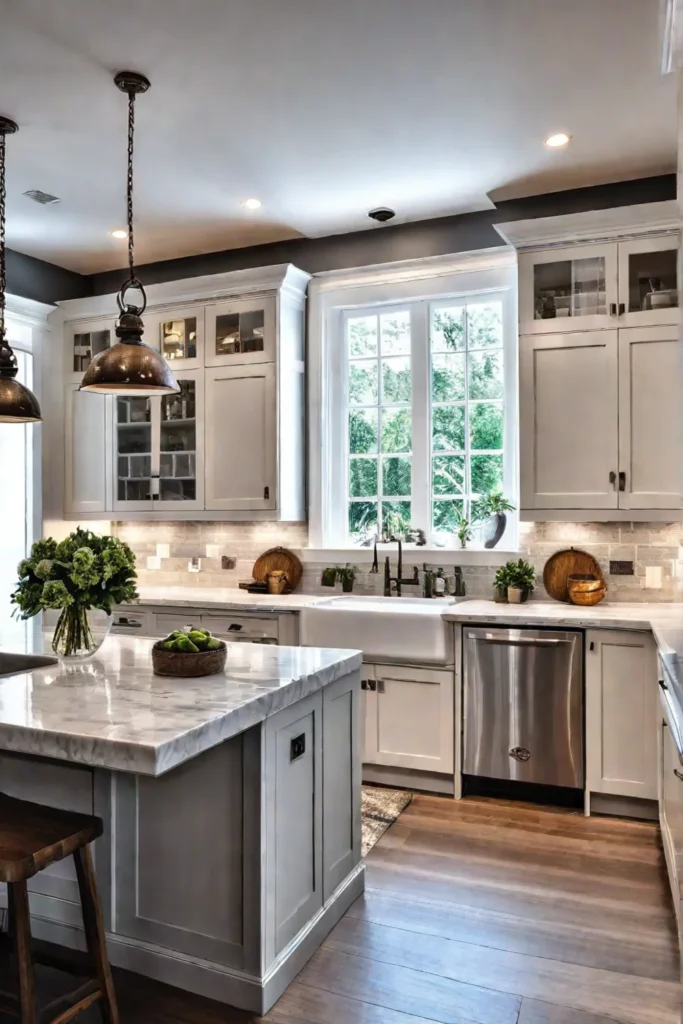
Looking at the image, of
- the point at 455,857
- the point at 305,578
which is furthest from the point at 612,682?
the point at 305,578

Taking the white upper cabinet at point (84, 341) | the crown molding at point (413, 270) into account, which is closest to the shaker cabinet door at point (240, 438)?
the crown molding at point (413, 270)

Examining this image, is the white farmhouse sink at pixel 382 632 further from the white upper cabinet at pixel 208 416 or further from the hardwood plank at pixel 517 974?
the hardwood plank at pixel 517 974

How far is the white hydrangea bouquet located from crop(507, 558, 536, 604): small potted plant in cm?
217

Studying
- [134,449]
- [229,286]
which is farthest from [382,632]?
[229,286]

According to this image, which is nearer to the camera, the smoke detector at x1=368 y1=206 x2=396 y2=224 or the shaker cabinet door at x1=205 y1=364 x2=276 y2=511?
the smoke detector at x1=368 y1=206 x2=396 y2=224

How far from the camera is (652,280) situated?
368cm

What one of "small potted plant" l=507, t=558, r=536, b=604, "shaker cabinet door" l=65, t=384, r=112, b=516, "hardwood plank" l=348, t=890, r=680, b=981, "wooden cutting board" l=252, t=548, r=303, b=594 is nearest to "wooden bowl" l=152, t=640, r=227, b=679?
"hardwood plank" l=348, t=890, r=680, b=981

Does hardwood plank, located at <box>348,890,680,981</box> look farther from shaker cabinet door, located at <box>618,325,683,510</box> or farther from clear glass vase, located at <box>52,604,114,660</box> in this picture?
shaker cabinet door, located at <box>618,325,683,510</box>

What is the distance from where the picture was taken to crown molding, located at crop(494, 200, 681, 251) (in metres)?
3.60

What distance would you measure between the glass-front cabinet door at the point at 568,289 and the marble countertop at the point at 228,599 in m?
1.88

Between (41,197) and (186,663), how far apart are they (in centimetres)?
299

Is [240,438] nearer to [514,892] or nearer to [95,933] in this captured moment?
[514,892]

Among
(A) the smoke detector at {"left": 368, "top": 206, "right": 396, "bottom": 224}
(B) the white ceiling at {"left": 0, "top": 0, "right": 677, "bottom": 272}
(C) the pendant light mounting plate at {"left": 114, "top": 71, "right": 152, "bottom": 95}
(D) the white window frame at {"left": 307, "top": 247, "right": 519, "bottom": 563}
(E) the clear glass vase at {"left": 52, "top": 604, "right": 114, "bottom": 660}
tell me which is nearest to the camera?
(E) the clear glass vase at {"left": 52, "top": 604, "right": 114, "bottom": 660}

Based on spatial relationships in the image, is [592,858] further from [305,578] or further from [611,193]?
[611,193]
